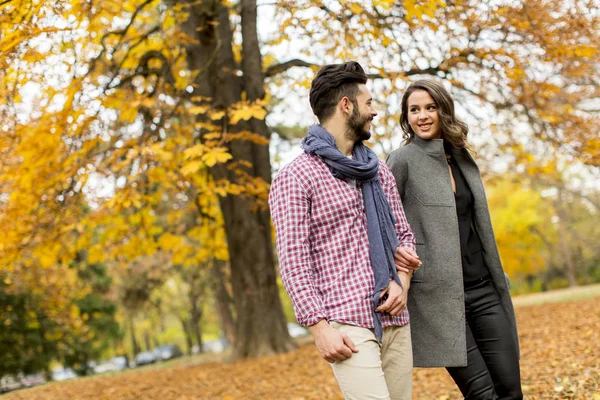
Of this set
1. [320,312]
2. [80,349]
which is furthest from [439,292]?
[80,349]

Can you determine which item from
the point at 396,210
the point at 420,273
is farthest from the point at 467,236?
the point at 396,210

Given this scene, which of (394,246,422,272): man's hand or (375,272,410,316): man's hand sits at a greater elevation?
(394,246,422,272): man's hand

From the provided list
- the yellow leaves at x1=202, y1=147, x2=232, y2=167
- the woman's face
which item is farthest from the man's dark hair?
the yellow leaves at x1=202, y1=147, x2=232, y2=167

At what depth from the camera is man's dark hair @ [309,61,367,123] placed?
8.68 feet

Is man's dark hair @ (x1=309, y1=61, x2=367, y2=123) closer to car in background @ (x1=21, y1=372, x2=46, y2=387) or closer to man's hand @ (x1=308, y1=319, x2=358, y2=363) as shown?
man's hand @ (x1=308, y1=319, x2=358, y2=363)

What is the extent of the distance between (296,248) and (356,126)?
661 mm

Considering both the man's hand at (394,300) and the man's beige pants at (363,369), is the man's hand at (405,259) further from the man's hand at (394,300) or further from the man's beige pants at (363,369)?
the man's beige pants at (363,369)

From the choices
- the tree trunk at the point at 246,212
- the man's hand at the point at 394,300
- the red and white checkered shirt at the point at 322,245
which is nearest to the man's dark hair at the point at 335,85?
the red and white checkered shirt at the point at 322,245

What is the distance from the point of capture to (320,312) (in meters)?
2.34

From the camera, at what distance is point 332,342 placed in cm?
230

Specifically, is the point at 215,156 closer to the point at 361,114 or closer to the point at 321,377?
the point at 321,377

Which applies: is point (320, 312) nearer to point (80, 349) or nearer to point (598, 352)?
point (598, 352)

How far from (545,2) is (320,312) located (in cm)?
693

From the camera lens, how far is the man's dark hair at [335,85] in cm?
264
